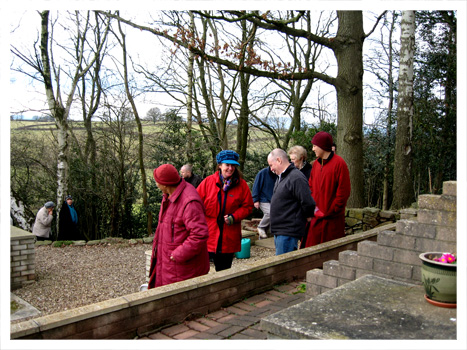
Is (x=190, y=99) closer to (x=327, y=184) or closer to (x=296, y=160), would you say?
(x=296, y=160)

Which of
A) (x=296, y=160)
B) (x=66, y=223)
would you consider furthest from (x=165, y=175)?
(x=66, y=223)

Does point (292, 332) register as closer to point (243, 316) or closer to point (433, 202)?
point (243, 316)

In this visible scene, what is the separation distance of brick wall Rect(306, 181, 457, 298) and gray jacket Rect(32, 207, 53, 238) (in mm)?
9218

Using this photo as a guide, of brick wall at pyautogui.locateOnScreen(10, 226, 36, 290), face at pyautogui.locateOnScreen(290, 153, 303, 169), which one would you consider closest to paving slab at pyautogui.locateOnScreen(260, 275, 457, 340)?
face at pyautogui.locateOnScreen(290, 153, 303, 169)

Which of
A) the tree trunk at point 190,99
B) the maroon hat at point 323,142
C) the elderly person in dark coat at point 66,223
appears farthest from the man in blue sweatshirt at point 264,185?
the elderly person in dark coat at point 66,223

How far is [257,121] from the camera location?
55.3ft

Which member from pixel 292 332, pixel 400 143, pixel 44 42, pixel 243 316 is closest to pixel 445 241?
pixel 292 332

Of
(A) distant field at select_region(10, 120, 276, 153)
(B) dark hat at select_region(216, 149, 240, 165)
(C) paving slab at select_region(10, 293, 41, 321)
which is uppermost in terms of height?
(A) distant field at select_region(10, 120, 276, 153)

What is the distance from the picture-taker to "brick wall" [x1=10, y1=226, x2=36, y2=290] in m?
7.18

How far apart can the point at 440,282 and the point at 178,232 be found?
6.99 feet

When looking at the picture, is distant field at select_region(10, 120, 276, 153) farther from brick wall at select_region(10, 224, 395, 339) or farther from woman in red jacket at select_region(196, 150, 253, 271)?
brick wall at select_region(10, 224, 395, 339)

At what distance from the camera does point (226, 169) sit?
183 inches

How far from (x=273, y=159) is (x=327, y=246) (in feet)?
5.02

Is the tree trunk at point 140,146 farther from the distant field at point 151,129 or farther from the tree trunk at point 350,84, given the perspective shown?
the tree trunk at point 350,84
